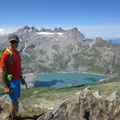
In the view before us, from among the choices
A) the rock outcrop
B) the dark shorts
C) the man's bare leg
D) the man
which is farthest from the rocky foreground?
the man

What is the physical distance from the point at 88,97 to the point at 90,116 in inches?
70.9

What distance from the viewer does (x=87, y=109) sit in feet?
43.9

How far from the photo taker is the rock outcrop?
1243 centimetres

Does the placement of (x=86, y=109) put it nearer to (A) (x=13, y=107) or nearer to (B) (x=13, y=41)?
(A) (x=13, y=107)

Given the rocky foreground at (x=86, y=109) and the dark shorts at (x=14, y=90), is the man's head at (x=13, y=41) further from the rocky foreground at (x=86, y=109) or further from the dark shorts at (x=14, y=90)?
the rocky foreground at (x=86, y=109)

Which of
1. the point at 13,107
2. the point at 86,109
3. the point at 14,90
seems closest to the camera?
the point at 14,90

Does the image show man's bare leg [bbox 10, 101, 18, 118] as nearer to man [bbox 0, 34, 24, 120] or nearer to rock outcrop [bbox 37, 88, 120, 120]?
man [bbox 0, 34, 24, 120]

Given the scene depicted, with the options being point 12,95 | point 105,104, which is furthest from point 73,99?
point 12,95

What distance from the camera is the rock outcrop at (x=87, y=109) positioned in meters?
12.4

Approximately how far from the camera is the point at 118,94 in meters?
14.5

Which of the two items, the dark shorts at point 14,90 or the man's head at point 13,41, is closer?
the man's head at point 13,41

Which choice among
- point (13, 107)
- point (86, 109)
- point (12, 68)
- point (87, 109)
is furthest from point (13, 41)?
point (87, 109)

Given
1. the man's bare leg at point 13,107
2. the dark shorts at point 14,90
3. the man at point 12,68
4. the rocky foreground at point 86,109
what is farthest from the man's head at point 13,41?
the rocky foreground at point 86,109

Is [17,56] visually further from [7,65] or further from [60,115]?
[60,115]
